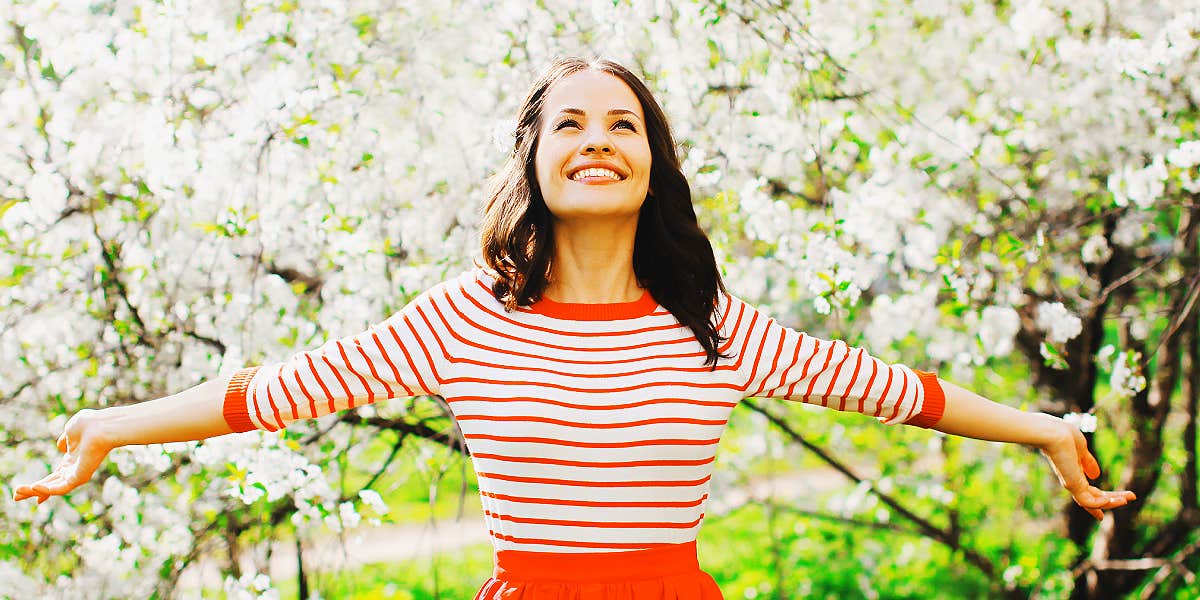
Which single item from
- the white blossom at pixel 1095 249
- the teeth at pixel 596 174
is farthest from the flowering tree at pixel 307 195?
the teeth at pixel 596 174

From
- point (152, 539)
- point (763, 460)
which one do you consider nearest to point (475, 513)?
point (763, 460)

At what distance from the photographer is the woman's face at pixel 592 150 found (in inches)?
64.7

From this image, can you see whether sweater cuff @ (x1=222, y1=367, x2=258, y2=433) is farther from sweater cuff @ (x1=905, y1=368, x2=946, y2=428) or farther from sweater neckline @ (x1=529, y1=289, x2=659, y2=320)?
sweater cuff @ (x1=905, y1=368, x2=946, y2=428)

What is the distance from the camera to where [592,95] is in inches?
66.8

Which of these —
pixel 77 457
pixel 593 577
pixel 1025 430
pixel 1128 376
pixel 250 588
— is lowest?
pixel 250 588

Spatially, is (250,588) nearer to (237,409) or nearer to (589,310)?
(237,409)

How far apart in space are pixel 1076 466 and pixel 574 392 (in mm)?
866

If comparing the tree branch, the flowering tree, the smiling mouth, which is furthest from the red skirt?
the tree branch

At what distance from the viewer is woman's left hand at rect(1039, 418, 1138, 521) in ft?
5.72

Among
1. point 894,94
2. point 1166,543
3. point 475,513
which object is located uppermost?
point 894,94

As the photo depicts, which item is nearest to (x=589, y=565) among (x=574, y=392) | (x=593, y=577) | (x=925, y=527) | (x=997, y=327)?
(x=593, y=577)

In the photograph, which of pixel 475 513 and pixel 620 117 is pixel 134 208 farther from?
pixel 475 513

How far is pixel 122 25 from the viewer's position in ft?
9.29

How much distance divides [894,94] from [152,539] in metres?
2.99
